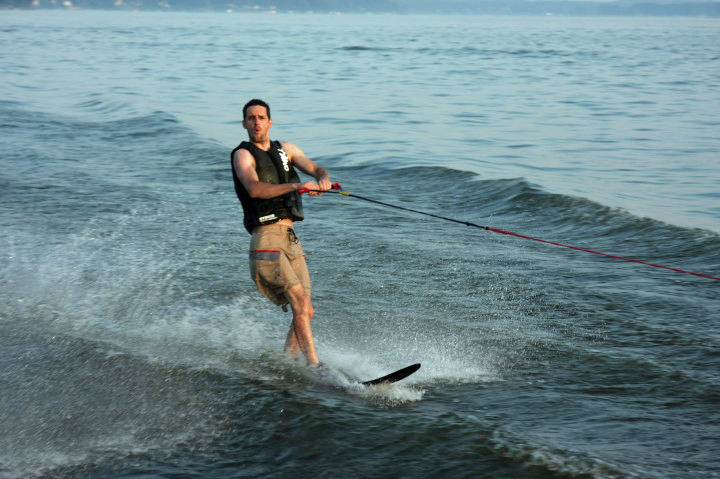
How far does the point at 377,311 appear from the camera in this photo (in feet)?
24.3

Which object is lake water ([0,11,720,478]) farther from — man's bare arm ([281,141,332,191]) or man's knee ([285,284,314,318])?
man's bare arm ([281,141,332,191])

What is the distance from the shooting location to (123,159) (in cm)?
1588

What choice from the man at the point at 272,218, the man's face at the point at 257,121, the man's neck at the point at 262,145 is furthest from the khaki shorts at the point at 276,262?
the man's face at the point at 257,121

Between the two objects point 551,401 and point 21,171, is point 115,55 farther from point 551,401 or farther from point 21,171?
point 551,401

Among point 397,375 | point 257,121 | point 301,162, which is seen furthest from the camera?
point 301,162

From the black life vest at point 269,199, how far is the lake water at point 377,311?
44.4 inches

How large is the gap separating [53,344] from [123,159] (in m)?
10.0

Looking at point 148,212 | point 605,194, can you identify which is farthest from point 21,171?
point 605,194

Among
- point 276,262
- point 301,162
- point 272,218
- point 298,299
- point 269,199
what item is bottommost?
point 298,299

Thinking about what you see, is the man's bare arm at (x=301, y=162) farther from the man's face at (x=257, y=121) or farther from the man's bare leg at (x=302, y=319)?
the man's bare leg at (x=302, y=319)

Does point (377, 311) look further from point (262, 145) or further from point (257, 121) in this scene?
point (257, 121)

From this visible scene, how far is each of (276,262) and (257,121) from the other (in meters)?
0.95

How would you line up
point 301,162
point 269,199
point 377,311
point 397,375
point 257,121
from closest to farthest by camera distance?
point 397,375 → point 257,121 → point 269,199 → point 301,162 → point 377,311

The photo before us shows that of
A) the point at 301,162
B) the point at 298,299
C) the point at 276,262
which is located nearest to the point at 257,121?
the point at 301,162
